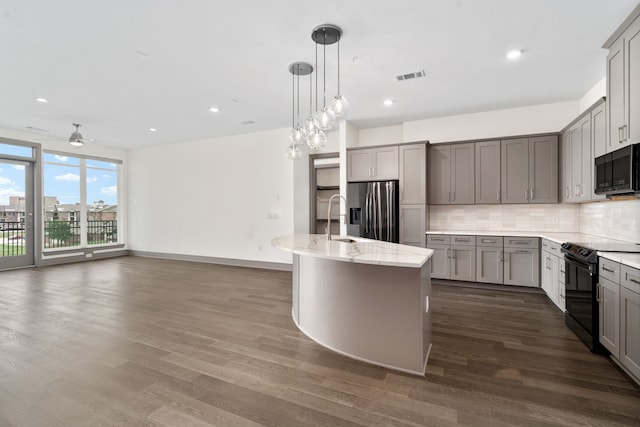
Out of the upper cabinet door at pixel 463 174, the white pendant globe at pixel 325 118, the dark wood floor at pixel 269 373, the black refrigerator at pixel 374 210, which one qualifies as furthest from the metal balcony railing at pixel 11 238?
the upper cabinet door at pixel 463 174

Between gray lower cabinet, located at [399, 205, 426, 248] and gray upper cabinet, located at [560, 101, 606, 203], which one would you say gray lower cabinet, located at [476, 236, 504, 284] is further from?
gray upper cabinet, located at [560, 101, 606, 203]

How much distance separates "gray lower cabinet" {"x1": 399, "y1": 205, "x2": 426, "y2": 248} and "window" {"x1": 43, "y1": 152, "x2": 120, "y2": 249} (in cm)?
791

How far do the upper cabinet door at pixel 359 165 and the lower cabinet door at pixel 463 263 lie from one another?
6.43 feet

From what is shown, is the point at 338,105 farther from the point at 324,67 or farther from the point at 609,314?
the point at 609,314

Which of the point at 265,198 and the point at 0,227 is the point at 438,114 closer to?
the point at 265,198

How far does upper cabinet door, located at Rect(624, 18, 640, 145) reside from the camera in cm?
253

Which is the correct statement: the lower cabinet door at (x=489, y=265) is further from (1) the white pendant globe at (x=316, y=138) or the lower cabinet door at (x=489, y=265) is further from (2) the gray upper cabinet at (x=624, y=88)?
(1) the white pendant globe at (x=316, y=138)

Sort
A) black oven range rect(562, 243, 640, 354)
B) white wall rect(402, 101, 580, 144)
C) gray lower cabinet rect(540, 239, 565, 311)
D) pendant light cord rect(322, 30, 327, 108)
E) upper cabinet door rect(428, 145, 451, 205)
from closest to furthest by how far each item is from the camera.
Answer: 1. black oven range rect(562, 243, 640, 354)
2. pendant light cord rect(322, 30, 327, 108)
3. gray lower cabinet rect(540, 239, 565, 311)
4. white wall rect(402, 101, 580, 144)
5. upper cabinet door rect(428, 145, 451, 205)

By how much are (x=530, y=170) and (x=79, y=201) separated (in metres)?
9.88

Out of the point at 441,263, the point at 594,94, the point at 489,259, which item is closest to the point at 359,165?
the point at 441,263

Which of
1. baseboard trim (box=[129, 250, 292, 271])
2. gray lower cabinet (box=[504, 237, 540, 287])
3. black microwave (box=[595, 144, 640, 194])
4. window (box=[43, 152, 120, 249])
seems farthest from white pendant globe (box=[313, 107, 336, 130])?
window (box=[43, 152, 120, 249])

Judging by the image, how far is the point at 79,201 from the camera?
25.2ft

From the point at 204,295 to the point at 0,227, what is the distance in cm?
548

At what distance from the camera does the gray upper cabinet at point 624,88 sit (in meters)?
2.55
